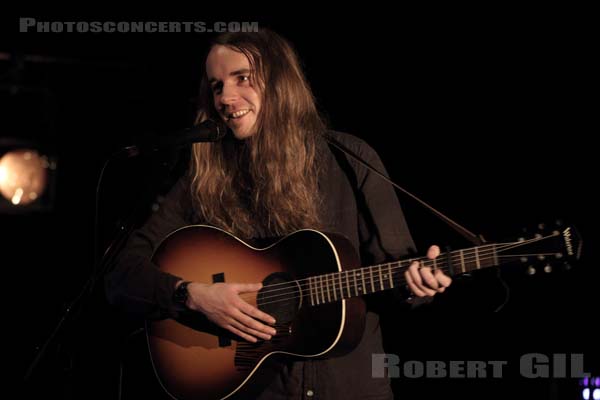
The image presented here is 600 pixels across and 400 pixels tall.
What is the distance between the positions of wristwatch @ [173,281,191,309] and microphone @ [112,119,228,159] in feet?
1.82

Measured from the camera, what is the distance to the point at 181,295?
2566 mm

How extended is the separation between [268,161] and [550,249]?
3.96ft

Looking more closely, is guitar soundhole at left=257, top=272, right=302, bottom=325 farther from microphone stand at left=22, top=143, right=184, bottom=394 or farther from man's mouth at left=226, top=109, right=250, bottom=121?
man's mouth at left=226, top=109, right=250, bottom=121

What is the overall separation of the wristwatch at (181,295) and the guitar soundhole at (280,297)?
31 centimetres

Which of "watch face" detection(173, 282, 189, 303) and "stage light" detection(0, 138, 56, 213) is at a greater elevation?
"stage light" detection(0, 138, 56, 213)

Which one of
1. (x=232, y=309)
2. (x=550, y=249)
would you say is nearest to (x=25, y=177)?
(x=232, y=309)

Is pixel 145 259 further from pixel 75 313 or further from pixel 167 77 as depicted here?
pixel 167 77

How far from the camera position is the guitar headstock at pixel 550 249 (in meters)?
2.02

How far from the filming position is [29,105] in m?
5.80

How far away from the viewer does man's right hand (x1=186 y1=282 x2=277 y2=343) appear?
236cm

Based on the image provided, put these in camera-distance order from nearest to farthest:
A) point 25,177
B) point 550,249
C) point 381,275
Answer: point 550,249 → point 381,275 → point 25,177

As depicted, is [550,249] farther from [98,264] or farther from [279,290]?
[98,264]

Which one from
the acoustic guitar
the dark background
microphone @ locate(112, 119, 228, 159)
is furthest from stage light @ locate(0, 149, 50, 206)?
microphone @ locate(112, 119, 228, 159)

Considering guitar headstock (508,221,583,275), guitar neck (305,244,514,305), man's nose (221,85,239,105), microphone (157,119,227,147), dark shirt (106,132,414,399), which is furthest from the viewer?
man's nose (221,85,239,105)
